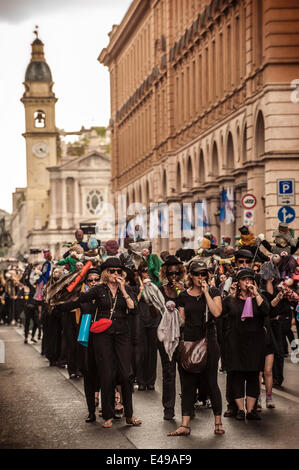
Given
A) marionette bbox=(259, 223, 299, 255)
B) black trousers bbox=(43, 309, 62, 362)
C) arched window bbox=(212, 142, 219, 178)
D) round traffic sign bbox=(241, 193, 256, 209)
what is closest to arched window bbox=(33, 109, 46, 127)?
arched window bbox=(212, 142, 219, 178)

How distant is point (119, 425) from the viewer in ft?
40.4

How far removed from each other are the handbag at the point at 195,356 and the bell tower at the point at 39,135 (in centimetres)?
12563

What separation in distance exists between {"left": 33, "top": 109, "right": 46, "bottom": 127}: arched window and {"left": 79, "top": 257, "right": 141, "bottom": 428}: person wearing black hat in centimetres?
13329

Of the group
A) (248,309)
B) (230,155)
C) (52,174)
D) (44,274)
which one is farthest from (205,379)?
(52,174)

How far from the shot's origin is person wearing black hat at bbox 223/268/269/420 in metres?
12.2

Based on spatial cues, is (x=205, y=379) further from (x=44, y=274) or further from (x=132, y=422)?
(x=44, y=274)

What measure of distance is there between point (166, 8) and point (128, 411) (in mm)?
41861

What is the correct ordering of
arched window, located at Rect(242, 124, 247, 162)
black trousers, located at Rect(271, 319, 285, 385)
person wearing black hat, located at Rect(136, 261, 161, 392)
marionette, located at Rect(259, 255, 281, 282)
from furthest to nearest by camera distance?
arched window, located at Rect(242, 124, 247, 162) < person wearing black hat, located at Rect(136, 261, 161, 392) < black trousers, located at Rect(271, 319, 285, 385) < marionette, located at Rect(259, 255, 281, 282)

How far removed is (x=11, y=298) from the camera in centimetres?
4078

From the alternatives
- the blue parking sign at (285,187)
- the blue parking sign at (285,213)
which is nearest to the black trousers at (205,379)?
the blue parking sign at (285,213)

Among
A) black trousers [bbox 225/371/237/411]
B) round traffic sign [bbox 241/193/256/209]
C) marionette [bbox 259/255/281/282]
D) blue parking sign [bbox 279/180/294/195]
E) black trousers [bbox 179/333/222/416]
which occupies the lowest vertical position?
black trousers [bbox 225/371/237/411]

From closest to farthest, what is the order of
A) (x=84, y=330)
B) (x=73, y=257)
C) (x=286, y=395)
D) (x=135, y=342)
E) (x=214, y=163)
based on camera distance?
(x=84, y=330), (x=286, y=395), (x=135, y=342), (x=73, y=257), (x=214, y=163)

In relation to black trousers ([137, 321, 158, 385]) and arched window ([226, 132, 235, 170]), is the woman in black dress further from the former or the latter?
arched window ([226, 132, 235, 170])

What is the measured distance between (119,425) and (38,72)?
5367 inches
